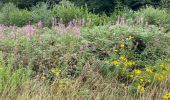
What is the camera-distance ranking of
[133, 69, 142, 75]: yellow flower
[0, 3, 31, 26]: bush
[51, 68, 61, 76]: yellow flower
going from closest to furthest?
[51, 68, 61, 76]: yellow flower
[133, 69, 142, 75]: yellow flower
[0, 3, 31, 26]: bush

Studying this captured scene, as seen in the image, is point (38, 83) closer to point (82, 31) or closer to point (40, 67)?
point (40, 67)

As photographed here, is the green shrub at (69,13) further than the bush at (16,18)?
No

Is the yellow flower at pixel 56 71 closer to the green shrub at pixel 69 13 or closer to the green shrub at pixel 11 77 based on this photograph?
the green shrub at pixel 11 77

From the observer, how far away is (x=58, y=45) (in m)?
5.86

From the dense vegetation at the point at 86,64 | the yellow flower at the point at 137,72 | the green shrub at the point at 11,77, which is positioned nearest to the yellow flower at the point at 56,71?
the dense vegetation at the point at 86,64

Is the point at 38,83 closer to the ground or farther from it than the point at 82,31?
closer to the ground

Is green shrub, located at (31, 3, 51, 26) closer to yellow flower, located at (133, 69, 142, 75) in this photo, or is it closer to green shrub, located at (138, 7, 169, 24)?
green shrub, located at (138, 7, 169, 24)

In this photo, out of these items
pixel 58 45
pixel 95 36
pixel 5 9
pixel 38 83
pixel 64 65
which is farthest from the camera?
pixel 5 9

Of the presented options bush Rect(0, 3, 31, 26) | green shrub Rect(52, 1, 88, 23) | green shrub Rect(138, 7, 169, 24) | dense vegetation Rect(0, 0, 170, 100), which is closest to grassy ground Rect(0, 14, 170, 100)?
dense vegetation Rect(0, 0, 170, 100)

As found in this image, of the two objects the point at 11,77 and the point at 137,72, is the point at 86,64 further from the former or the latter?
the point at 11,77

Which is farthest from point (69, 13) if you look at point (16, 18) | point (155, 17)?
point (155, 17)

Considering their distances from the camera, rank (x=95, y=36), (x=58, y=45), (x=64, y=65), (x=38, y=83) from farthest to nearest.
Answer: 1. (x=95, y=36)
2. (x=58, y=45)
3. (x=64, y=65)
4. (x=38, y=83)

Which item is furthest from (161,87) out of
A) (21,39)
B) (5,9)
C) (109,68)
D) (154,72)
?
(5,9)

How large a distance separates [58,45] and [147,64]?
1295 mm
